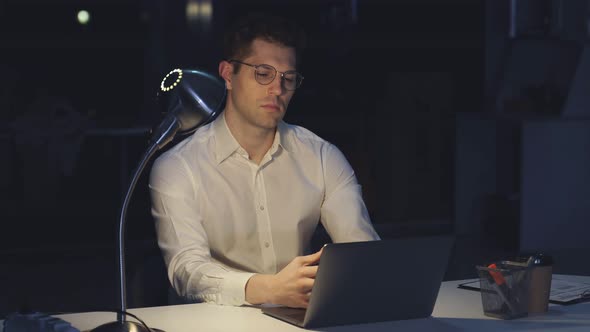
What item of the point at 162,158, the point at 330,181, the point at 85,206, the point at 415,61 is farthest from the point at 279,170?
the point at 415,61

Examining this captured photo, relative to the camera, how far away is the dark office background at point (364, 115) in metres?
5.89

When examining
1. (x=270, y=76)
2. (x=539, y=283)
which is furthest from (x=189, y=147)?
(x=539, y=283)

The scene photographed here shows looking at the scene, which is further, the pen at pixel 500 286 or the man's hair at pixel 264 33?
the man's hair at pixel 264 33

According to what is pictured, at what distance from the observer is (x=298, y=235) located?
2758 mm

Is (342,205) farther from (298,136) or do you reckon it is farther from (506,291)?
(506,291)

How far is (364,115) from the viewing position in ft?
22.6

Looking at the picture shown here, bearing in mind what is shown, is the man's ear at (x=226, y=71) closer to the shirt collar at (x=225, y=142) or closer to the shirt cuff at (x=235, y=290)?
the shirt collar at (x=225, y=142)

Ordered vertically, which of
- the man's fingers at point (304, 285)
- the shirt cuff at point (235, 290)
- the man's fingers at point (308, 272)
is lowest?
the shirt cuff at point (235, 290)

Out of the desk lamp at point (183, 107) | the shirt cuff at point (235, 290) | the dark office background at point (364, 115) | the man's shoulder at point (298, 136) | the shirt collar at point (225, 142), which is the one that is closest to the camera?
the desk lamp at point (183, 107)

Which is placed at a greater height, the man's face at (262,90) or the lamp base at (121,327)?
the man's face at (262,90)

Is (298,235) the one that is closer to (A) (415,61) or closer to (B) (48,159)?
(B) (48,159)

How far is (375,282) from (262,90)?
0.90 m

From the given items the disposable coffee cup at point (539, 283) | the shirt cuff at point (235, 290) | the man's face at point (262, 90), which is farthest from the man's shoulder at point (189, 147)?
the disposable coffee cup at point (539, 283)

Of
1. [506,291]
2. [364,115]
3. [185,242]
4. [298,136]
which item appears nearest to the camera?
[506,291]
